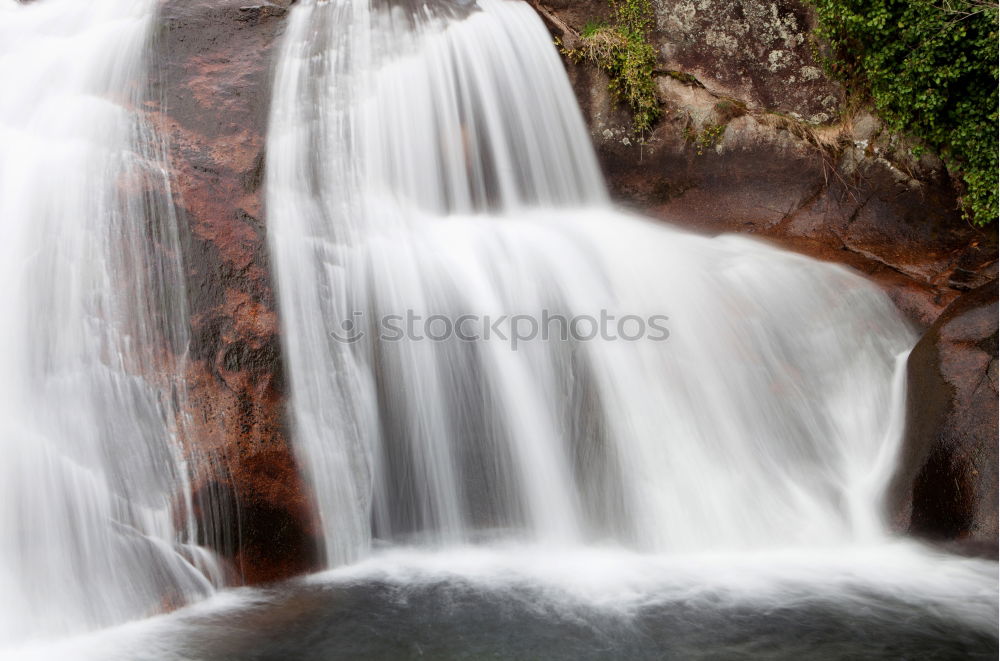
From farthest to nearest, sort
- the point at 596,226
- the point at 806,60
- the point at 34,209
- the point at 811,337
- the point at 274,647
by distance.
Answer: the point at 806,60 → the point at 596,226 → the point at 811,337 → the point at 34,209 → the point at 274,647

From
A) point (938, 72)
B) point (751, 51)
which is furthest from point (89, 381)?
point (938, 72)

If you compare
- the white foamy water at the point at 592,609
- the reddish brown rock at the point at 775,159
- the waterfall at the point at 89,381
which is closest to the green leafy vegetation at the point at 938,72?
the reddish brown rock at the point at 775,159

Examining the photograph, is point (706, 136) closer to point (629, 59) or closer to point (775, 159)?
point (775, 159)

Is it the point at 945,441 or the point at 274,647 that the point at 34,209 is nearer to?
the point at 274,647

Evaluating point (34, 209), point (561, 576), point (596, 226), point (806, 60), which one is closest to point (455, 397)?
point (561, 576)

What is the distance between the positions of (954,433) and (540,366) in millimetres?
2678

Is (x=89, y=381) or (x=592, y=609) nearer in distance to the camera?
(x=592, y=609)

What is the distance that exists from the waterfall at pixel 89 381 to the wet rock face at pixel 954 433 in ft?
14.5

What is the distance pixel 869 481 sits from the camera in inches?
207

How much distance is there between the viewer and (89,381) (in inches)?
182

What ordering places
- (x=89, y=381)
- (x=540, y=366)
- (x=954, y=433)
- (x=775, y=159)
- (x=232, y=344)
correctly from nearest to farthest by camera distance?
Result: (x=89, y=381)
(x=232, y=344)
(x=954, y=433)
(x=540, y=366)
(x=775, y=159)

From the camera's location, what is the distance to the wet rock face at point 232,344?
4.68 metres

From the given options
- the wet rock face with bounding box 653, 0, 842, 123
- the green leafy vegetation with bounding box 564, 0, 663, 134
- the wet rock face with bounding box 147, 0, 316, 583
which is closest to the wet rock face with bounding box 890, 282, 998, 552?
the wet rock face with bounding box 653, 0, 842, 123

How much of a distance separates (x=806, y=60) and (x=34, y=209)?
694 cm
